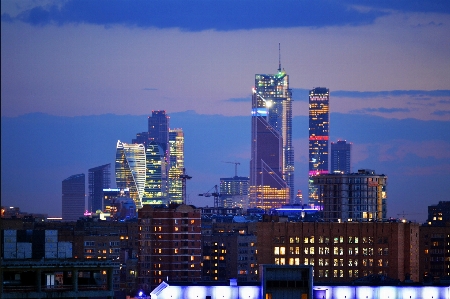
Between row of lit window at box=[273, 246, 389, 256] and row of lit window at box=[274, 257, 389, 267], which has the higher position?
row of lit window at box=[273, 246, 389, 256]

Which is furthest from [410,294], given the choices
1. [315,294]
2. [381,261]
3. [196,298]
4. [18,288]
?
[381,261]

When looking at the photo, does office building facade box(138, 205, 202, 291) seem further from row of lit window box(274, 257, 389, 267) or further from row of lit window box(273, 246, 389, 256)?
row of lit window box(274, 257, 389, 267)

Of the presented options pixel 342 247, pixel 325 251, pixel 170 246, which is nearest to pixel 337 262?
pixel 325 251

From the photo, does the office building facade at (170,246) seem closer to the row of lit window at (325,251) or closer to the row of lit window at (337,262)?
the row of lit window at (325,251)

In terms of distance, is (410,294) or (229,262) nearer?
(410,294)

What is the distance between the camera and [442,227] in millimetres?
193875

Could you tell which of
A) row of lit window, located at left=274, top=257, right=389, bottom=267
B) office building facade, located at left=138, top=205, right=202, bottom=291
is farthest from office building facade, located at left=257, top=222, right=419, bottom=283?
office building facade, located at left=138, top=205, right=202, bottom=291

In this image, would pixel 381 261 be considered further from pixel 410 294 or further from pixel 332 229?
pixel 410 294

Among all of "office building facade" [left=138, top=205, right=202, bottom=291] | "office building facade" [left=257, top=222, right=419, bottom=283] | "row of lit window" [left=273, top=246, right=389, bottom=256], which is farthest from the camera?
"office building facade" [left=138, top=205, right=202, bottom=291]

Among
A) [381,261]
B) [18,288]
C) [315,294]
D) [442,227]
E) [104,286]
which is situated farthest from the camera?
[442,227]

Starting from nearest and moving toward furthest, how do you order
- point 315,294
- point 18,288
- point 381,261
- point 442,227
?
point 18,288 < point 315,294 < point 381,261 < point 442,227

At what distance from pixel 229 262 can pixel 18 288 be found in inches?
5698

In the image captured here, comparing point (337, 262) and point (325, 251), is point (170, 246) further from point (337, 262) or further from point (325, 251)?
point (337, 262)

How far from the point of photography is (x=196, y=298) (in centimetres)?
7294
